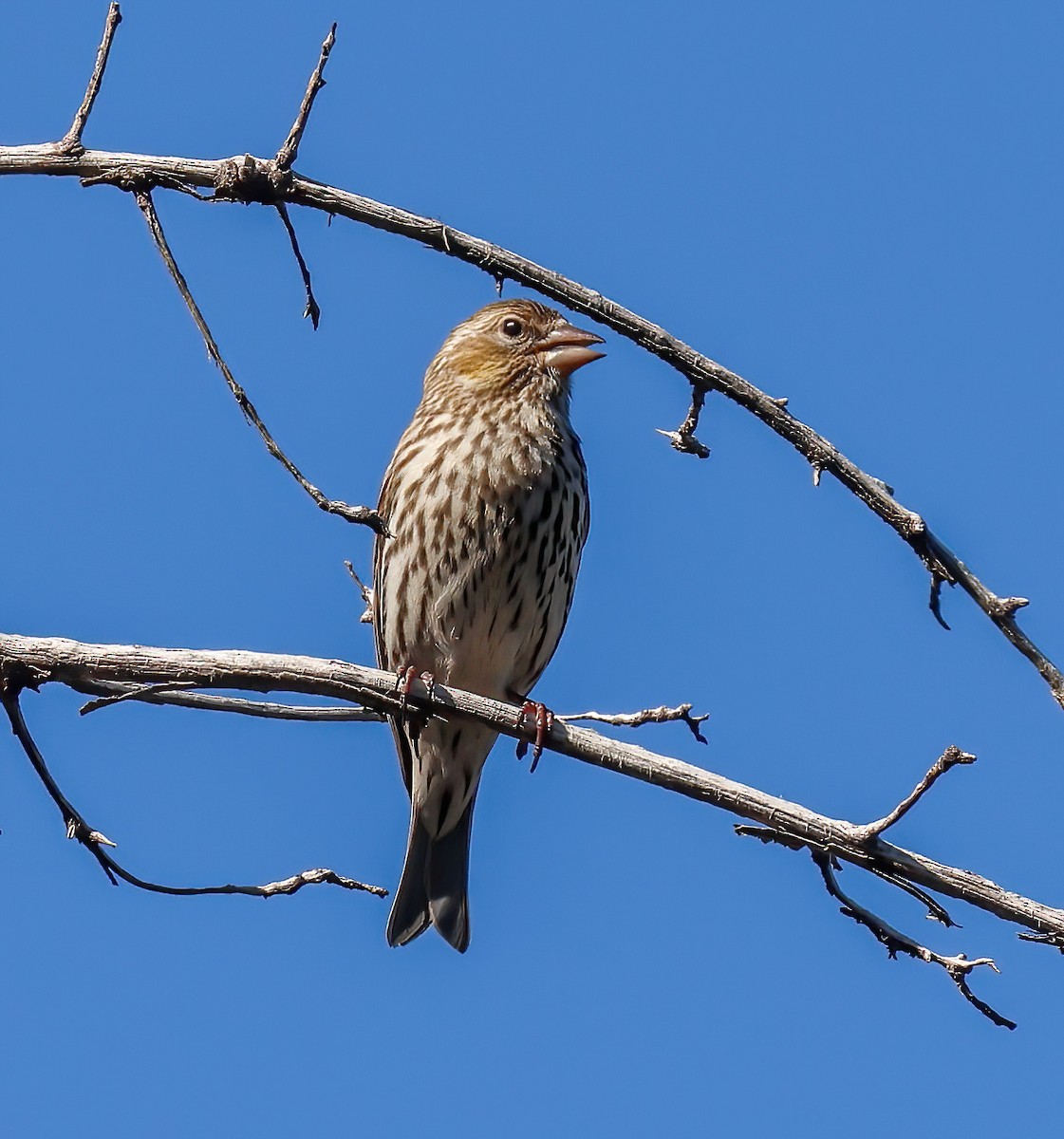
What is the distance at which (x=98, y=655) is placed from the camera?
4.02 meters

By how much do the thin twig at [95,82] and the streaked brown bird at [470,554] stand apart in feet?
6.46

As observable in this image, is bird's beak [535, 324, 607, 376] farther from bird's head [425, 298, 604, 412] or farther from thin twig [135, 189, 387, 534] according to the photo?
thin twig [135, 189, 387, 534]

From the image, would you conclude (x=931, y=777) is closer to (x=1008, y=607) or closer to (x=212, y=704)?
(x=1008, y=607)

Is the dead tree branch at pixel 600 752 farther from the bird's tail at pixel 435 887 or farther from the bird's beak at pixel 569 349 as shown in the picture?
the bird's beak at pixel 569 349

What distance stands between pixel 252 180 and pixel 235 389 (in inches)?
23.6

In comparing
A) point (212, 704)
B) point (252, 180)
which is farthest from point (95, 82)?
point (212, 704)

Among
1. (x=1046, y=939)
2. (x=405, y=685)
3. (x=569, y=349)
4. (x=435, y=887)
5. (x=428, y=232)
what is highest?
(x=569, y=349)

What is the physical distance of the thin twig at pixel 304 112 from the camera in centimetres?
379

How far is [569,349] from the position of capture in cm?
623

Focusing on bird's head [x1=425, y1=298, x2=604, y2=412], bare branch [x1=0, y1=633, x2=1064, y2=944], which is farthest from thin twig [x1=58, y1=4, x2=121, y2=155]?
bird's head [x1=425, y1=298, x2=604, y2=412]

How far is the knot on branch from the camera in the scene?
153 inches

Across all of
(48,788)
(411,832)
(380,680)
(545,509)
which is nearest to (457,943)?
(411,832)

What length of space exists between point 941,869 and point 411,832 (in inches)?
115

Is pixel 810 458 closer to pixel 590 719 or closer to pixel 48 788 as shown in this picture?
pixel 590 719
